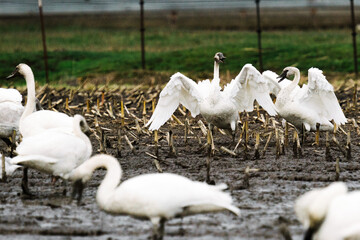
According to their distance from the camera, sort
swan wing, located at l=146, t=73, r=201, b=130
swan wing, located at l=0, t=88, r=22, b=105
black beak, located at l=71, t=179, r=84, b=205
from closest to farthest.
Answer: black beak, located at l=71, t=179, r=84, b=205 → swan wing, located at l=0, t=88, r=22, b=105 → swan wing, located at l=146, t=73, r=201, b=130

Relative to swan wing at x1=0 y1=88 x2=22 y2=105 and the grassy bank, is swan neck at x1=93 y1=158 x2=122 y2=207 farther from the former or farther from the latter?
the grassy bank

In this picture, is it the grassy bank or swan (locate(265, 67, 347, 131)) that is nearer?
swan (locate(265, 67, 347, 131))

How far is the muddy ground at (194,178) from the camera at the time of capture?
6.01m

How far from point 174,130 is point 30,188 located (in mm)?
4131

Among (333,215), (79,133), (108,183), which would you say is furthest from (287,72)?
(333,215)

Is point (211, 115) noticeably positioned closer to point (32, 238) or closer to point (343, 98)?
point (343, 98)

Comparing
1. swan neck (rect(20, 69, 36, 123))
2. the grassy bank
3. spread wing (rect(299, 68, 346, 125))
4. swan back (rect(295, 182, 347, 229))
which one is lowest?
the grassy bank

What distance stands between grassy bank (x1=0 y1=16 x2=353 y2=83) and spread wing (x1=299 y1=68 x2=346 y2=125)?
19.9 feet

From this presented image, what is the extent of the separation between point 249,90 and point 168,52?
10.5m

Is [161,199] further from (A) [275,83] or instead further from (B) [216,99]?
(A) [275,83]

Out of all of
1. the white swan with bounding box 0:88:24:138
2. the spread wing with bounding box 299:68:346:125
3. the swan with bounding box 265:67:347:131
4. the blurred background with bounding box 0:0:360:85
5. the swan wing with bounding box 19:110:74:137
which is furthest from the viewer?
the blurred background with bounding box 0:0:360:85

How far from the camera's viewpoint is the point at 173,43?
2448cm

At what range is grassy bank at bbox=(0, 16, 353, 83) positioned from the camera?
18.9 m

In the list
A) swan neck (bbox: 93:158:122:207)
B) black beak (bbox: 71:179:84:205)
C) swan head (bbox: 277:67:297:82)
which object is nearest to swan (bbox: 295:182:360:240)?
swan neck (bbox: 93:158:122:207)
